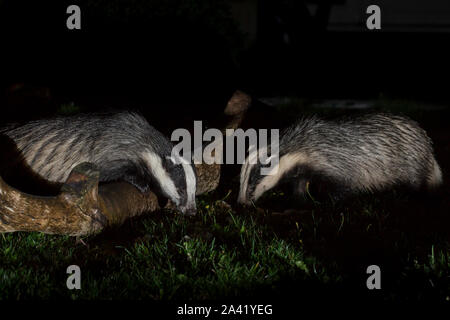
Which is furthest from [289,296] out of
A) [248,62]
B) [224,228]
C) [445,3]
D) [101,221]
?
[445,3]

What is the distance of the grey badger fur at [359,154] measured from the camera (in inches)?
188

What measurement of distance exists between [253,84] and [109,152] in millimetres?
5878

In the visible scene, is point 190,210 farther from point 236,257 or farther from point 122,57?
point 122,57

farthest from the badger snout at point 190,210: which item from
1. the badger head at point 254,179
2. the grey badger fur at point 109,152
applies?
the badger head at point 254,179

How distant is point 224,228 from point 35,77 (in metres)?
4.50

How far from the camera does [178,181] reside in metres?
4.06

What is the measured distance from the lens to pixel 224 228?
3768mm

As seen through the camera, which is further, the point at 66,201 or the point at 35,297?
the point at 66,201

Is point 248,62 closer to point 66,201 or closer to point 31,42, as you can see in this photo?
point 31,42

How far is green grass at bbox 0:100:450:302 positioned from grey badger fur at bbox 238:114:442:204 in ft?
1.68

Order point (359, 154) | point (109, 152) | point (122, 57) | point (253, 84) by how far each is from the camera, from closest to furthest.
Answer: point (109, 152)
point (359, 154)
point (122, 57)
point (253, 84)

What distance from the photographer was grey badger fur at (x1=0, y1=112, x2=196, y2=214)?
411 cm

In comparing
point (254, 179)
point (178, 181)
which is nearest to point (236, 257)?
point (178, 181)

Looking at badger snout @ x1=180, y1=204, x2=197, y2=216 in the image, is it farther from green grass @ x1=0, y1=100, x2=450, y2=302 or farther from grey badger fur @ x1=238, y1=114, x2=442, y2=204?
grey badger fur @ x1=238, y1=114, x2=442, y2=204
